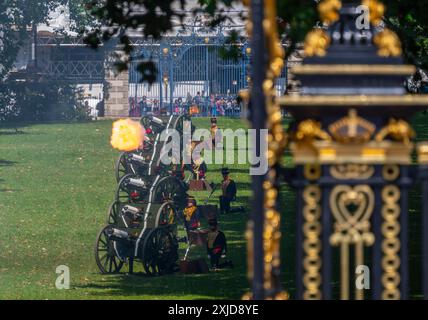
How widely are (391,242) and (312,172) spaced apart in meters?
0.62

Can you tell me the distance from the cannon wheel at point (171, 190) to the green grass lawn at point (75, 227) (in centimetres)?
106

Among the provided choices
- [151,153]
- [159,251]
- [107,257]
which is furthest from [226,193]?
[159,251]

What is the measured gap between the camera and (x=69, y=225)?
30328 millimetres

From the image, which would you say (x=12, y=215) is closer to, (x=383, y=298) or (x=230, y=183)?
(x=230, y=183)

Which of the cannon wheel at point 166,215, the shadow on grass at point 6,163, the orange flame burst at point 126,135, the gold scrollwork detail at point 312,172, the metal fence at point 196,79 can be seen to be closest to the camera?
the gold scrollwork detail at point 312,172

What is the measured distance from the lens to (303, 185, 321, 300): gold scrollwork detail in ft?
28.4

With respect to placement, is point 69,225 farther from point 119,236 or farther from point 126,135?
point 119,236

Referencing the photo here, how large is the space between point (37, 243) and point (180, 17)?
43.8 ft

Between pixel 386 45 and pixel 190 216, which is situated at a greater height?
pixel 386 45

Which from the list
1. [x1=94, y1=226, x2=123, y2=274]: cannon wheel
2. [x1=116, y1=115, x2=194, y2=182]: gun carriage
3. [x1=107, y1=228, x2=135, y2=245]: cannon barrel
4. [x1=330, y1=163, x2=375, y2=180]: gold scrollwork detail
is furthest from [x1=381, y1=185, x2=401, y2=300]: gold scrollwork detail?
[x1=116, y1=115, x2=194, y2=182]: gun carriage

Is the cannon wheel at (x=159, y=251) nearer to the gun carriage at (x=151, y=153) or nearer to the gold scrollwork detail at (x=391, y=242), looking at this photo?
the gun carriage at (x=151, y=153)

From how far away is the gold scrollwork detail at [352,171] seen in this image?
8.64 metres

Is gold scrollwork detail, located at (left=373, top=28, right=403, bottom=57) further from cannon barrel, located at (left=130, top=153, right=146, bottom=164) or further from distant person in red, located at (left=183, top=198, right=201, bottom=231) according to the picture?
cannon barrel, located at (left=130, top=153, right=146, bottom=164)

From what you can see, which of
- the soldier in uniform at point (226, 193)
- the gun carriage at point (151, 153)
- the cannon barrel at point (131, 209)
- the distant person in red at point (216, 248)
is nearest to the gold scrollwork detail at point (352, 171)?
the distant person in red at point (216, 248)
